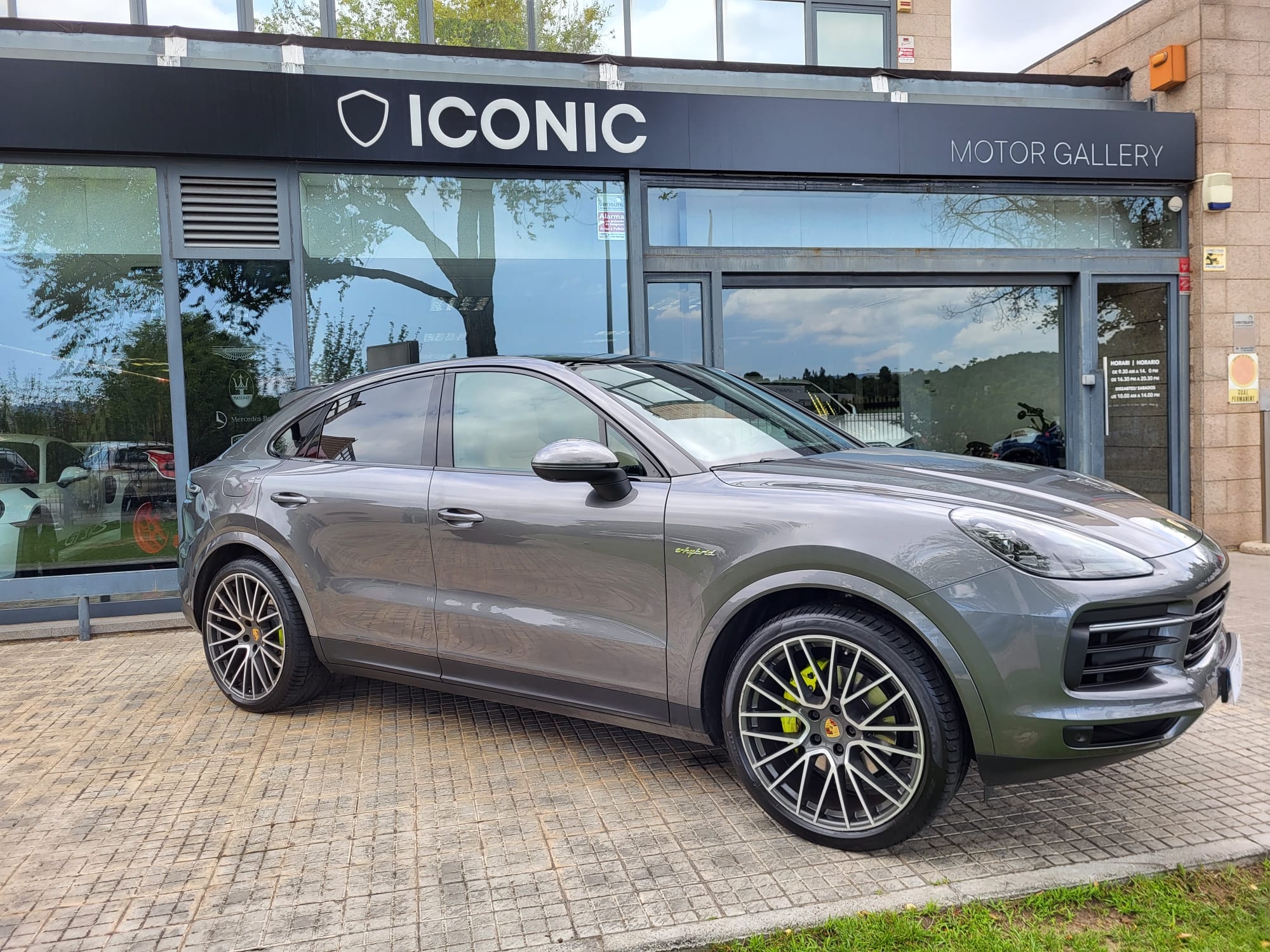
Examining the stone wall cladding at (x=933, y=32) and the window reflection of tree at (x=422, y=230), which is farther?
the stone wall cladding at (x=933, y=32)

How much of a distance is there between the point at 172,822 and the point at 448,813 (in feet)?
3.37

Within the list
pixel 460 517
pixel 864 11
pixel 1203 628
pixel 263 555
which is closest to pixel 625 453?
pixel 460 517

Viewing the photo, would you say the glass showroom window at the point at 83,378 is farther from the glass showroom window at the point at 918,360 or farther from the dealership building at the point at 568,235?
the glass showroom window at the point at 918,360

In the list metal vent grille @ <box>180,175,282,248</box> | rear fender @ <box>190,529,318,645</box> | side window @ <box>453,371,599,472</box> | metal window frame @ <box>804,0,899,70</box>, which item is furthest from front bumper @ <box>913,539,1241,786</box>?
metal window frame @ <box>804,0,899,70</box>

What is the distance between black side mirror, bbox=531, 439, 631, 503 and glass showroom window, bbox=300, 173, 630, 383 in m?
4.46

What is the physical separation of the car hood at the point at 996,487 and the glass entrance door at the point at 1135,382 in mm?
6530

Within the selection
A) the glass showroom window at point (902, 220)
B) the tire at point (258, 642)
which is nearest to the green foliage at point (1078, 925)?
the tire at point (258, 642)

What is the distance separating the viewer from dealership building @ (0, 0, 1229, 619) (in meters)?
7.31

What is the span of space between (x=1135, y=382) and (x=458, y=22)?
24.5 feet

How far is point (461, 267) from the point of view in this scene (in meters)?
7.95

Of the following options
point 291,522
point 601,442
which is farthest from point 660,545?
point 291,522

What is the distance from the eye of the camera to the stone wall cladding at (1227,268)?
8867 millimetres

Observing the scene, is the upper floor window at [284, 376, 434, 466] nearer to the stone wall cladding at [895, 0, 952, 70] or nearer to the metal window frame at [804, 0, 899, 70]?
the metal window frame at [804, 0, 899, 70]

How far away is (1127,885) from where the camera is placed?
2.74 meters
